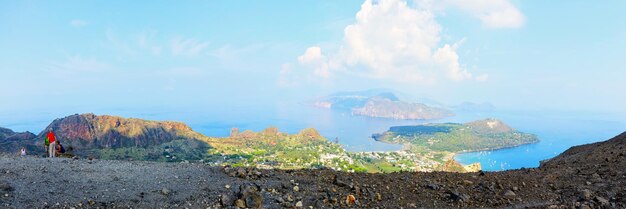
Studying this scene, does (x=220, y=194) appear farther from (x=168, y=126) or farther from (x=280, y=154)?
(x=168, y=126)

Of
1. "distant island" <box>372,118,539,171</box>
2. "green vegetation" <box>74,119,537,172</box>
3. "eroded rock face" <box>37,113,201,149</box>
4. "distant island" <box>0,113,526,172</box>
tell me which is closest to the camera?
"distant island" <box>0,113,526,172</box>

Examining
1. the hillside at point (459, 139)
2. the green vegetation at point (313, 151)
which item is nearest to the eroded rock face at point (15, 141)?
the green vegetation at point (313, 151)

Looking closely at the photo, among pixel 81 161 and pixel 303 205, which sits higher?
pixel 81 161

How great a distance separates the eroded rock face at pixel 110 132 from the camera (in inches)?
3061

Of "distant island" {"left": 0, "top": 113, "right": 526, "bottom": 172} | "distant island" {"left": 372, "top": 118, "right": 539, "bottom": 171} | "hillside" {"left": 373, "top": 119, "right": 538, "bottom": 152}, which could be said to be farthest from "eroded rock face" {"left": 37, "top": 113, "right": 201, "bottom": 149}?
"hillside" {"left": 373, "top": 119, "right": 538, "bottom": 152}

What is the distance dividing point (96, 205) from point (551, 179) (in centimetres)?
1311

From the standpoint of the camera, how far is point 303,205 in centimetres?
889

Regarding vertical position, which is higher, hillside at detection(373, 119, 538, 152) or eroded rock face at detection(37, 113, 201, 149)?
eroded rock face at detection(37, 113, 201, 149)

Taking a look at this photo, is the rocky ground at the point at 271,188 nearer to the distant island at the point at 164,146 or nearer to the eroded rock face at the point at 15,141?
the distant island at the point at 164,146

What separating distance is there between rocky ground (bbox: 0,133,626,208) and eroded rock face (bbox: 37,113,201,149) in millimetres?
72239

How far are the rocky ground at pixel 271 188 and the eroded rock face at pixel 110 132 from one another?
72.2 metres

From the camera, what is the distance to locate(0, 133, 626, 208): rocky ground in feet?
28.5

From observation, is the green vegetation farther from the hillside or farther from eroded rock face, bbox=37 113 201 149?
eroded rock face, bbox=37 113 201 149

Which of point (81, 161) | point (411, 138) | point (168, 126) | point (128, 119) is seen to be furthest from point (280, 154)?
point (411, 138)
